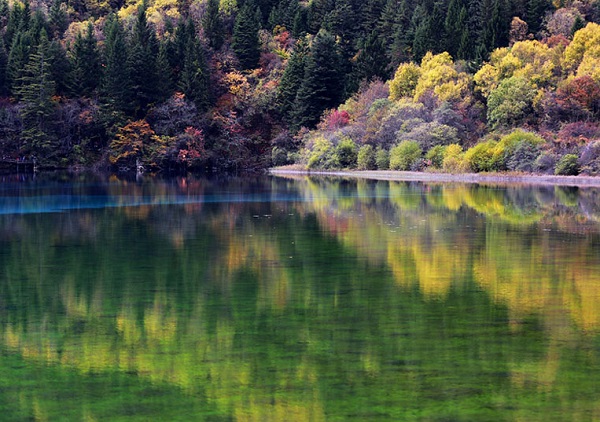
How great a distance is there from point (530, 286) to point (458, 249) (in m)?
4.73

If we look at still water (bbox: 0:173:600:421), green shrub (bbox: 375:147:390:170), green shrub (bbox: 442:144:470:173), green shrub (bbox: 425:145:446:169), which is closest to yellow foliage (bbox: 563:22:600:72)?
green shrub (bbox: 425:145:446:169)

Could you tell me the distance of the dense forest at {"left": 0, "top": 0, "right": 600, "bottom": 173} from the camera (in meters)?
63.7

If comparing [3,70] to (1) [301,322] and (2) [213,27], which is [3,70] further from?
(1) [301,322]

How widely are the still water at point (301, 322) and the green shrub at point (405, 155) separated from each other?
3748 centimetres

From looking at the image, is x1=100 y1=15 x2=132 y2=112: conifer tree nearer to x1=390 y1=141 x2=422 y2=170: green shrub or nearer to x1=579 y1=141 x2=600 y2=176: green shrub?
x1=390 y1=141 x2=422 y2=170: green shrub

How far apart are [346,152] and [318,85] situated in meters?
12.3

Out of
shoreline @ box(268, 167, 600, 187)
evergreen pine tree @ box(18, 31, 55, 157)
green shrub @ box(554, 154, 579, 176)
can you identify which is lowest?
shoreline @ box(268, 167, 600, 187)

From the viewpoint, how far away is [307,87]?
79.4m

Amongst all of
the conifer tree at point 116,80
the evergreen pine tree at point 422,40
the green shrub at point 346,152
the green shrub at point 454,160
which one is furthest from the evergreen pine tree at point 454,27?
the conifer tree at point 116,80

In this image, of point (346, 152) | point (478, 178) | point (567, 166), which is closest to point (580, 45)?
point (346, 152)

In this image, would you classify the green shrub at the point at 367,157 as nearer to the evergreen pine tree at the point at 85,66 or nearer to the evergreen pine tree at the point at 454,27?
the evergreen pine tree at the point at 454,27

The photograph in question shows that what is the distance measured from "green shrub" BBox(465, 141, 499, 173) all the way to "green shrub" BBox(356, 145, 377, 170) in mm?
12078

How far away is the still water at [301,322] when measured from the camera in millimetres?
8070

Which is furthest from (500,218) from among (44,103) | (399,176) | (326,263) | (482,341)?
(44,103)
